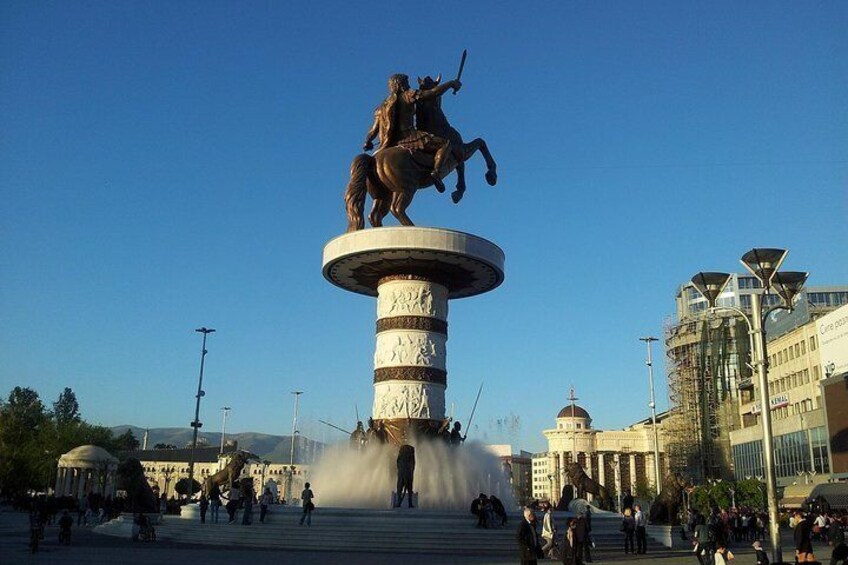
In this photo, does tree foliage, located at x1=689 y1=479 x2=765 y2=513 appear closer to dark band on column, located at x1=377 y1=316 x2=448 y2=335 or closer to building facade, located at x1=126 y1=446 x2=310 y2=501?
dark band on column, located at x1=377 y1=316 x2=448 y2=335

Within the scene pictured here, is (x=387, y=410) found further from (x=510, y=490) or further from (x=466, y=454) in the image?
(x=510, y=490)

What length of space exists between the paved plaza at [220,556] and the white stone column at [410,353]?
226 inches

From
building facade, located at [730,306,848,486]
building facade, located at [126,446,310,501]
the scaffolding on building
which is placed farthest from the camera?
building facade, located at [126,446,310,501]

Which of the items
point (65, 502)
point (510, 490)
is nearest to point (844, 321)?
point (510, 490)

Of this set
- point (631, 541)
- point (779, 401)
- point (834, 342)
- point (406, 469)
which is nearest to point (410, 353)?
point (406, 469)

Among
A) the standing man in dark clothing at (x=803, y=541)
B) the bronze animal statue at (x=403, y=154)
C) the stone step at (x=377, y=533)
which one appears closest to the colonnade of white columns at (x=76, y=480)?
the bronze animal statue at (x=403, y=154)

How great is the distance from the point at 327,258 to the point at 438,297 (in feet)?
12.3

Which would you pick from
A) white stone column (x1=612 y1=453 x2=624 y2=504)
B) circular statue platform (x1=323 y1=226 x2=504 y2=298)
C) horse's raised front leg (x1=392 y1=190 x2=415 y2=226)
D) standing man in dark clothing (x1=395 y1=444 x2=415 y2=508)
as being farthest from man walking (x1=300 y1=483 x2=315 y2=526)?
white stone column (x1=612 y1=453 x2=624 y2=504)

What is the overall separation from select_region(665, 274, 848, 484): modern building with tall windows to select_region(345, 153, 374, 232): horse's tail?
31.0 meters

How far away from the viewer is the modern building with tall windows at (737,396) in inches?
1937

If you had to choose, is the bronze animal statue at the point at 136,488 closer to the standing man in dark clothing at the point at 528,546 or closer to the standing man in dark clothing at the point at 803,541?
the standing man in dark clothing at the point at 528,546

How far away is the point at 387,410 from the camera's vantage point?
2255 cm

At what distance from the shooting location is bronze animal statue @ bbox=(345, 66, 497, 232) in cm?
2427

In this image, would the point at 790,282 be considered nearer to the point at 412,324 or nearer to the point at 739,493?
the point at 412,324
